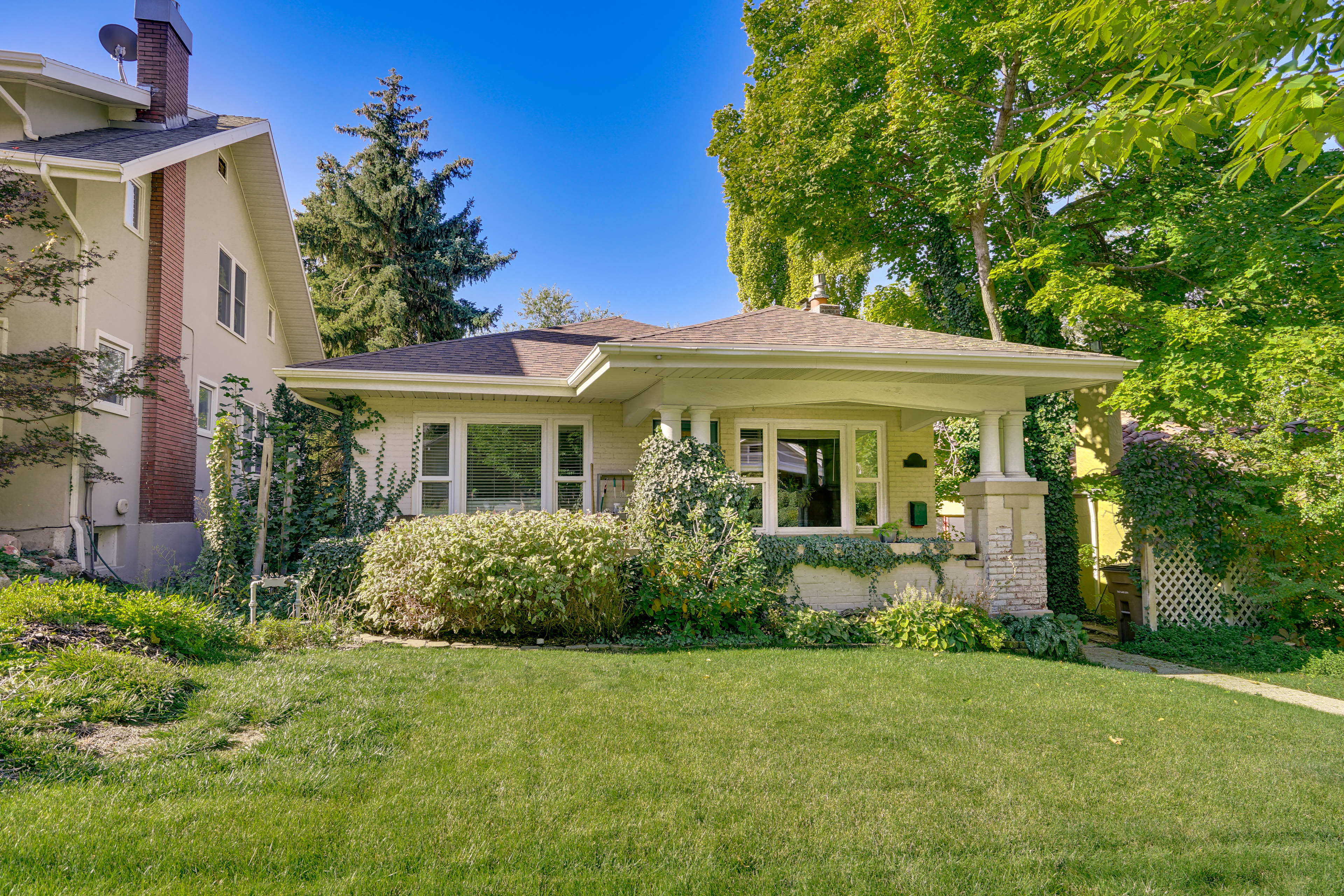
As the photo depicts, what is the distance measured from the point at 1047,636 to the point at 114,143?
13043 millimetres

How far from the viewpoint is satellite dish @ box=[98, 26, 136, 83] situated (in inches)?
481

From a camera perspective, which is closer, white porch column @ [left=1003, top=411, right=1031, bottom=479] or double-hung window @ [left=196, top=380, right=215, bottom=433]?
white porch column @ [left=1003, top=411, right=1031, bottom=479]

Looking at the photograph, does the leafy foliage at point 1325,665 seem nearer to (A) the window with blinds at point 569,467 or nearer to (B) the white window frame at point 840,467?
(B) the white window frame at point 840,467

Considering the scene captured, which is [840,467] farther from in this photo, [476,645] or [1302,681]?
[476,645]

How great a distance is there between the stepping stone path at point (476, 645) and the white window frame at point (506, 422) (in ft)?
11.6

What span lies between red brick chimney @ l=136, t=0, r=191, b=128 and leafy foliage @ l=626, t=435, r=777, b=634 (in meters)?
9.69

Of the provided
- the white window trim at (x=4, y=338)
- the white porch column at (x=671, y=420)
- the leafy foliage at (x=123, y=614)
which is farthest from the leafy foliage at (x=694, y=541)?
the white window trim at (x=4, y=338)

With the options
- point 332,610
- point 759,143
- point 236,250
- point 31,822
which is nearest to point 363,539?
point 332,610

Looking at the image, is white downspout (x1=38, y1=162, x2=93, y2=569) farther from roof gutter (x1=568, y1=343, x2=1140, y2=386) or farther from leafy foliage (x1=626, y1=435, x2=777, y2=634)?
leafy foliage (x1=626, y1=435, x2=777, y2=634)

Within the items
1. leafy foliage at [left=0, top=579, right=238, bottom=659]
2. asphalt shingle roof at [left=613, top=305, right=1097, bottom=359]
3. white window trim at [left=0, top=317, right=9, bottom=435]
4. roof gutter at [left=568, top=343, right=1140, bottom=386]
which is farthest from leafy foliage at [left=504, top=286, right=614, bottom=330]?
leafy foliage at [left=0, top=579, right=238, bottom=659]

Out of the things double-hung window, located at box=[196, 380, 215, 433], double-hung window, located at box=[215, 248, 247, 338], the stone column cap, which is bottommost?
the stone column cap

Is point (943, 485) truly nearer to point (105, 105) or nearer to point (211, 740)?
point (211, 740)

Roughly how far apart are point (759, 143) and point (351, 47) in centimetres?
1008

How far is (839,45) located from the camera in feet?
45.3
